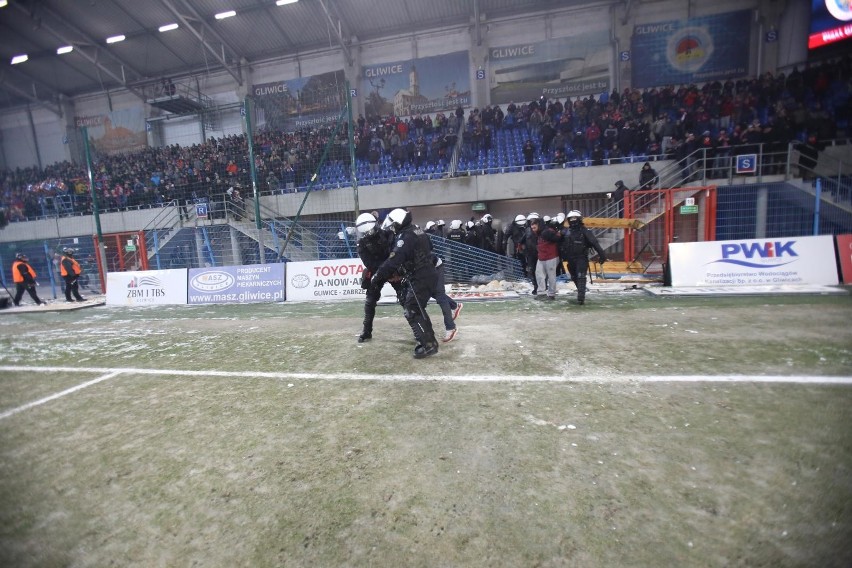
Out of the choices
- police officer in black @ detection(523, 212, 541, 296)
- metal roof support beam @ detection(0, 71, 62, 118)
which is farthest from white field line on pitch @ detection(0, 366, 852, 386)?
metal roof support beam @ detection(0, 71, 62, 118)

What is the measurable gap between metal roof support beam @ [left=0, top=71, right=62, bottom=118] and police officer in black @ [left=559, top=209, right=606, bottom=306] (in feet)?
124

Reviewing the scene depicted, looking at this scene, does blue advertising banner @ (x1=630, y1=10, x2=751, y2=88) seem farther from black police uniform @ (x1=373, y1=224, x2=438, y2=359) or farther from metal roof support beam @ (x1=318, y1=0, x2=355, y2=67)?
black police uniform @ (x1=373, y1=224, x2=438, y2=359)

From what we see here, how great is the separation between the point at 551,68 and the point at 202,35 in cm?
1941

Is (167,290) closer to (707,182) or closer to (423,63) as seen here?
(423,63)

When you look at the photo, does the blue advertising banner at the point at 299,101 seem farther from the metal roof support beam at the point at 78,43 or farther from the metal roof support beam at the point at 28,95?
the metal roof support beam at the point at 28,95

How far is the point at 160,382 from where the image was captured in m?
5.08

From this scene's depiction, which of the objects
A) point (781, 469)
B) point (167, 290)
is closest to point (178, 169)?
point (167, 290)

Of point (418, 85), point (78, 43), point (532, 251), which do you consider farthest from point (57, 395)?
point (78, 43)

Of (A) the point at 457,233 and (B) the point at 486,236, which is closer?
(A) the point at 457,233

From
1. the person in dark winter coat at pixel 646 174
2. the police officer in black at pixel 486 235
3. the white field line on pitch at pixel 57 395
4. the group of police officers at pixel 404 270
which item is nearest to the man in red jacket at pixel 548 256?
the group of police officers at pixel 404 270

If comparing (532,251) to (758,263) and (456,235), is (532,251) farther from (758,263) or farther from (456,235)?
(758,263)

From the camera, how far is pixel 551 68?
70.3 feet

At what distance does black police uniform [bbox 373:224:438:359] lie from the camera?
5.42 meters

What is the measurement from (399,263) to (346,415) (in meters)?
2.18
